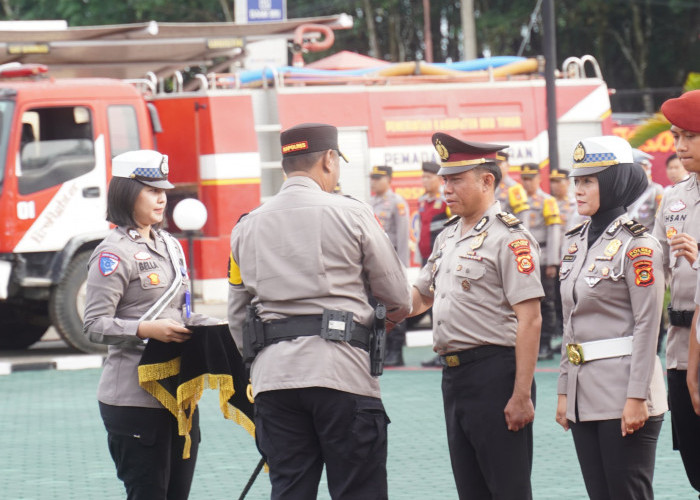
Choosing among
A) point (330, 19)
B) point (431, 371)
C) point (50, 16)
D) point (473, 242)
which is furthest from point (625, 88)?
point (473, 242)

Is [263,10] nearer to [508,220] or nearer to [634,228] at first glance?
[508,220]

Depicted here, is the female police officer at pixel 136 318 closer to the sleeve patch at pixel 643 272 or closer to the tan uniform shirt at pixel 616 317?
the tan uniform shirt at pixel 616 317

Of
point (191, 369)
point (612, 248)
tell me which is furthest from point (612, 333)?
point (191, 369)

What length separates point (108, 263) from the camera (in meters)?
5.16

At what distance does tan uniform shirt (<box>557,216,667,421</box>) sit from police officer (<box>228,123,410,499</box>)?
27.3 inches

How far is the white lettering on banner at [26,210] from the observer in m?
12.5

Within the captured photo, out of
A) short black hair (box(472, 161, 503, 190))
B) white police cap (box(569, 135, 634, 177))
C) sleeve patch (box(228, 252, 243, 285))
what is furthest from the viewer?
short black hair (box(472, 161, 503, 190))

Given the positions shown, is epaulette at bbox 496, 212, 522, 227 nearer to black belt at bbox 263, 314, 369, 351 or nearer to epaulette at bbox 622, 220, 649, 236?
epaulette at bbox 622, 220, 649, 236

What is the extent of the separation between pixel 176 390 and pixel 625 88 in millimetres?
32293

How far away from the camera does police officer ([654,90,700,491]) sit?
17.4 feet

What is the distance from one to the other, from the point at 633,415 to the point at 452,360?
2.31ft

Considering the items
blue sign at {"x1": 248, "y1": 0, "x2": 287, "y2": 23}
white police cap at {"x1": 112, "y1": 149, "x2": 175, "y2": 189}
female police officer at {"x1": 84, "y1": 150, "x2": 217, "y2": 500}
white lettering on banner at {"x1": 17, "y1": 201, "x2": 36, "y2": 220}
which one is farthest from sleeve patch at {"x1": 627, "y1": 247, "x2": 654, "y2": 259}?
blue sign at {"x1": 248, "y1": 0, "x2": 287, "y2": 23}

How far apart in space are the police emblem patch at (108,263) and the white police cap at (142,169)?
→ 0.32 meters

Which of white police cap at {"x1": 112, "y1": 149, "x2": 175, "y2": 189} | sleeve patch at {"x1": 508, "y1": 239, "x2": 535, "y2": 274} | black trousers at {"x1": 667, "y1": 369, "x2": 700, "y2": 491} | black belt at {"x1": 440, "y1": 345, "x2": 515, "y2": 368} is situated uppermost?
white police cap at {"x1": 112, "y1": 149, "x2": 175, "y2": 189}
